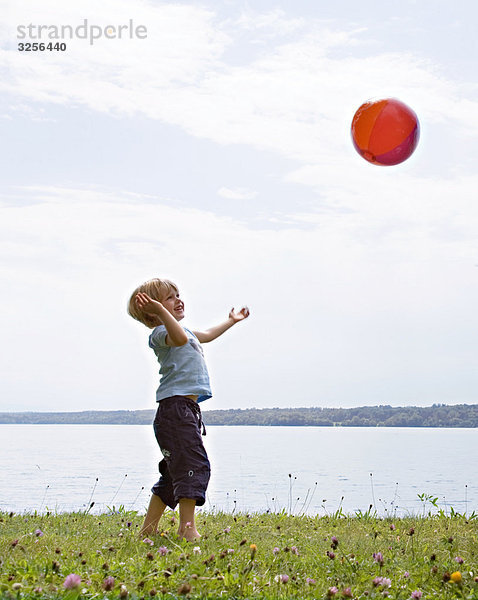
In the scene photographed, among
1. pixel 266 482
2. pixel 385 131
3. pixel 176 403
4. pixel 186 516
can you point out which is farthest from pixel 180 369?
pixel 266 482

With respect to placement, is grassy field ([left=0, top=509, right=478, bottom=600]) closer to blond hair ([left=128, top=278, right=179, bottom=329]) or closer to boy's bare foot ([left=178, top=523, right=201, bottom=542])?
boy's bare foot ([left=178, top=523, right=201, bottom=542])

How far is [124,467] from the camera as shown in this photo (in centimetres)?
1259

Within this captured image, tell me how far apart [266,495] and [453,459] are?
8285mm

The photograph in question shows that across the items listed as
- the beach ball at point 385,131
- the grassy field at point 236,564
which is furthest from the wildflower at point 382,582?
the beach ball at point 385,131

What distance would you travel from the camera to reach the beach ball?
4855 millimetres

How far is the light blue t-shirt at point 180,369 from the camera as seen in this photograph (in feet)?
13.3

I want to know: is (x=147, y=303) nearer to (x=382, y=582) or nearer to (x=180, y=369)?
(x=180, y=369)

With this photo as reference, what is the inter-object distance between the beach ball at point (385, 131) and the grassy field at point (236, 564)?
2536mm

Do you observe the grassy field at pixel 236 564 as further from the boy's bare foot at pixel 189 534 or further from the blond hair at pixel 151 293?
the blond hair at pixel 151 293

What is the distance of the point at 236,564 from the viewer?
118 inches

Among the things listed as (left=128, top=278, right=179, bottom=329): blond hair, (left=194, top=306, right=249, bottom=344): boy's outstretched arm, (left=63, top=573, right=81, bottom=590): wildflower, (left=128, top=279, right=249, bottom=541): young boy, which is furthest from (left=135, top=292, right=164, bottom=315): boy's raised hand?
(left=63, top=573, right=81, bottom=590): wildflower

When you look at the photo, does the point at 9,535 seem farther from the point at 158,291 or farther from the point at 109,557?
the point at 158,291

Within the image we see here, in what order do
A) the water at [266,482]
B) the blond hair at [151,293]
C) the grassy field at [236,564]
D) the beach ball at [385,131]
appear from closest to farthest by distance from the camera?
the grassy field at [236,564] < the blond hair at [151,293] < the beach ball at [385,131] < the water at [266,482]

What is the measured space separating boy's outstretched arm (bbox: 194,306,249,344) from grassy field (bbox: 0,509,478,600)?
116 cm
